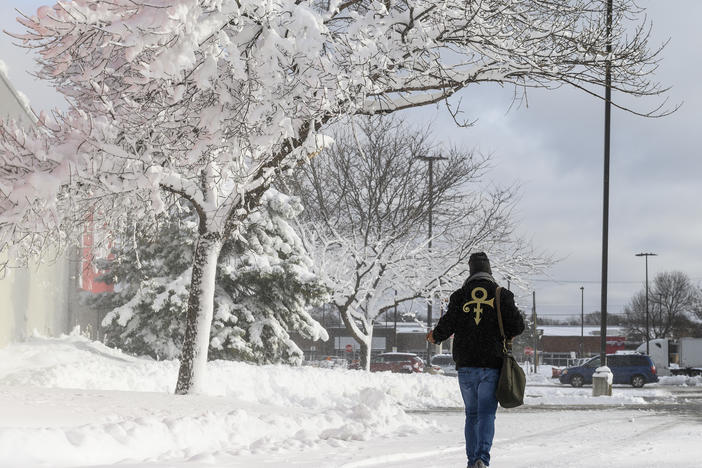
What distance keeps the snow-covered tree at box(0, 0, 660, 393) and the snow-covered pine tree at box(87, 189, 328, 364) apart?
1057cm

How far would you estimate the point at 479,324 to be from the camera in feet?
21.5

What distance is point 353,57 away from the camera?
8.88m

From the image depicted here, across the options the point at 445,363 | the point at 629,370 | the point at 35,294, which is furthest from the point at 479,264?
the point at 445,363

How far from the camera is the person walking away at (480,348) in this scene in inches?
254

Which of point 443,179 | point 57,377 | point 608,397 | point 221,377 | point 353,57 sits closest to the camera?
point 353,57

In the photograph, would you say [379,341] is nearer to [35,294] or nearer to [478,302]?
[35,294]

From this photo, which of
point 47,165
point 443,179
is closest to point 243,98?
point 47,165

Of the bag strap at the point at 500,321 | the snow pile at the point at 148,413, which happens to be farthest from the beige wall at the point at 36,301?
the bag strap at the point at 500,321

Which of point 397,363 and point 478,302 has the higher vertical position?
point 478,302

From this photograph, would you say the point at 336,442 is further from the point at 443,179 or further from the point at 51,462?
the point at 443,179

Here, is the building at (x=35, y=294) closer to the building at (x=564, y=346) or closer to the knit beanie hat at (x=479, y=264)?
the knit beanie hat at (x=479, y=264)

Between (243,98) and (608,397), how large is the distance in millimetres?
16628

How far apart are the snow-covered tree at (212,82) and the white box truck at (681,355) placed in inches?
1722

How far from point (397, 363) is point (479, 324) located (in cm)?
3389
